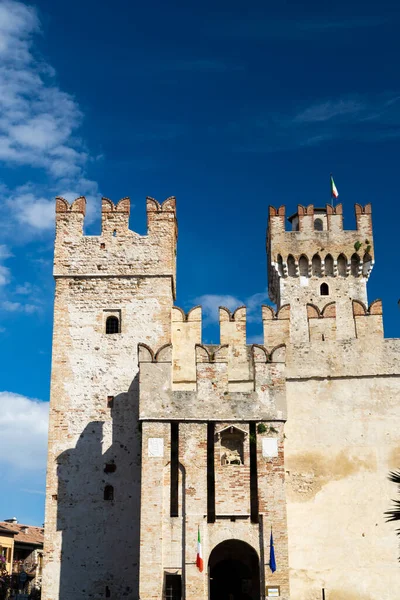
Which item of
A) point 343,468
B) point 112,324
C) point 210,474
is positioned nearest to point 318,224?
point 112,324

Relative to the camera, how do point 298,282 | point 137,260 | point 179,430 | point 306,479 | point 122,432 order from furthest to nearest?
point 298,282, point 137,260, point 122,432, point 306,479, point 179,430

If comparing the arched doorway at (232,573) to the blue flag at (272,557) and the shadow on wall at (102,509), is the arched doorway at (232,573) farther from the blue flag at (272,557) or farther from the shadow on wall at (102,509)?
the blue flag at (272,557)

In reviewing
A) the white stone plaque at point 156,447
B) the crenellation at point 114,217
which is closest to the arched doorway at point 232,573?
the white stone plaque at point 156,447

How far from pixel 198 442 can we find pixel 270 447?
2.04 metres

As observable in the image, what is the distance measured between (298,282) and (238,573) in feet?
57.4

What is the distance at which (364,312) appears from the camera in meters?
25.0

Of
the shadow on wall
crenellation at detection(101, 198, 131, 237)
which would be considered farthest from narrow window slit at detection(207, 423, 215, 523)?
crenellation at detection(101, 198, 131, 237)

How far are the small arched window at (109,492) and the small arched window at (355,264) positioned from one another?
18.8m

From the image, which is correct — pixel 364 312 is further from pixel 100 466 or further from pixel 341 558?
pixel 100 466

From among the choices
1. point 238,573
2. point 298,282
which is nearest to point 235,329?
point 238,573

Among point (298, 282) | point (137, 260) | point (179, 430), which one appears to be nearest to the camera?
point (179, 430)

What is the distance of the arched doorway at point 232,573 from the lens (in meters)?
23.4

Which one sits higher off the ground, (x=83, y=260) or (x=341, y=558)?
(x=83, y=260)

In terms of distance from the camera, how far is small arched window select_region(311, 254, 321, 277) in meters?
38.1
